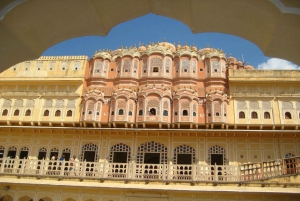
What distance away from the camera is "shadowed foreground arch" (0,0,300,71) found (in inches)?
76.5

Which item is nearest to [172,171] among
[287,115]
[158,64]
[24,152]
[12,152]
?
[158,64]

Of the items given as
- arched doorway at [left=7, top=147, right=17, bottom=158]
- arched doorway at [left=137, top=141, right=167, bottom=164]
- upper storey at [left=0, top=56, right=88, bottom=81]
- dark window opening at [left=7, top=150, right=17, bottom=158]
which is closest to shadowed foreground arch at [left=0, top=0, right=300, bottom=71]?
arched doorway at [left=137, top=141, right=167, bottom=164]

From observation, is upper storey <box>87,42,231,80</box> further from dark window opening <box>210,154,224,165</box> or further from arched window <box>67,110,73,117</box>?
dark window opening <box>210,154,224,165</box>

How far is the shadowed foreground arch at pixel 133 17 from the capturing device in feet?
6.38

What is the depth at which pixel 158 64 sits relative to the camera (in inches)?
758

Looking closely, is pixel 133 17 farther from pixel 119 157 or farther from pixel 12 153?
pixel 12 153

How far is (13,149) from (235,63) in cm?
2105

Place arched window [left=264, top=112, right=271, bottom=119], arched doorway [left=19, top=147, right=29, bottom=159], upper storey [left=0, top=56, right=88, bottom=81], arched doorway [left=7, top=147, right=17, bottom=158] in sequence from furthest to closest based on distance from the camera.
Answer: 1. upper storey [left=0, top=56, right=88, bottom=81]
2. arched doorway [left=7, top=147, right=17, bottom=158]
3. arched doorway [left=19, top=147, right=29, bottom=159]
4. arched window [left=264, top=112, right=271, bottom=119]

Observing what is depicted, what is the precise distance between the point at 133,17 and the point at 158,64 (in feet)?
56.1

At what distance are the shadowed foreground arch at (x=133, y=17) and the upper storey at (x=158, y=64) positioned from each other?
16573 mm

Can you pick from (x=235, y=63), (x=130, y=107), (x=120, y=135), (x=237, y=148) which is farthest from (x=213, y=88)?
(x=235, y=63)

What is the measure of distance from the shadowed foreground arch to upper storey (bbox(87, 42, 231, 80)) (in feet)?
54.4

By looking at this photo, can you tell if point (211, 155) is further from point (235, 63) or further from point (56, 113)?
point (235, 63)

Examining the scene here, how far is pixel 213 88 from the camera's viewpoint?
18.4 metres
